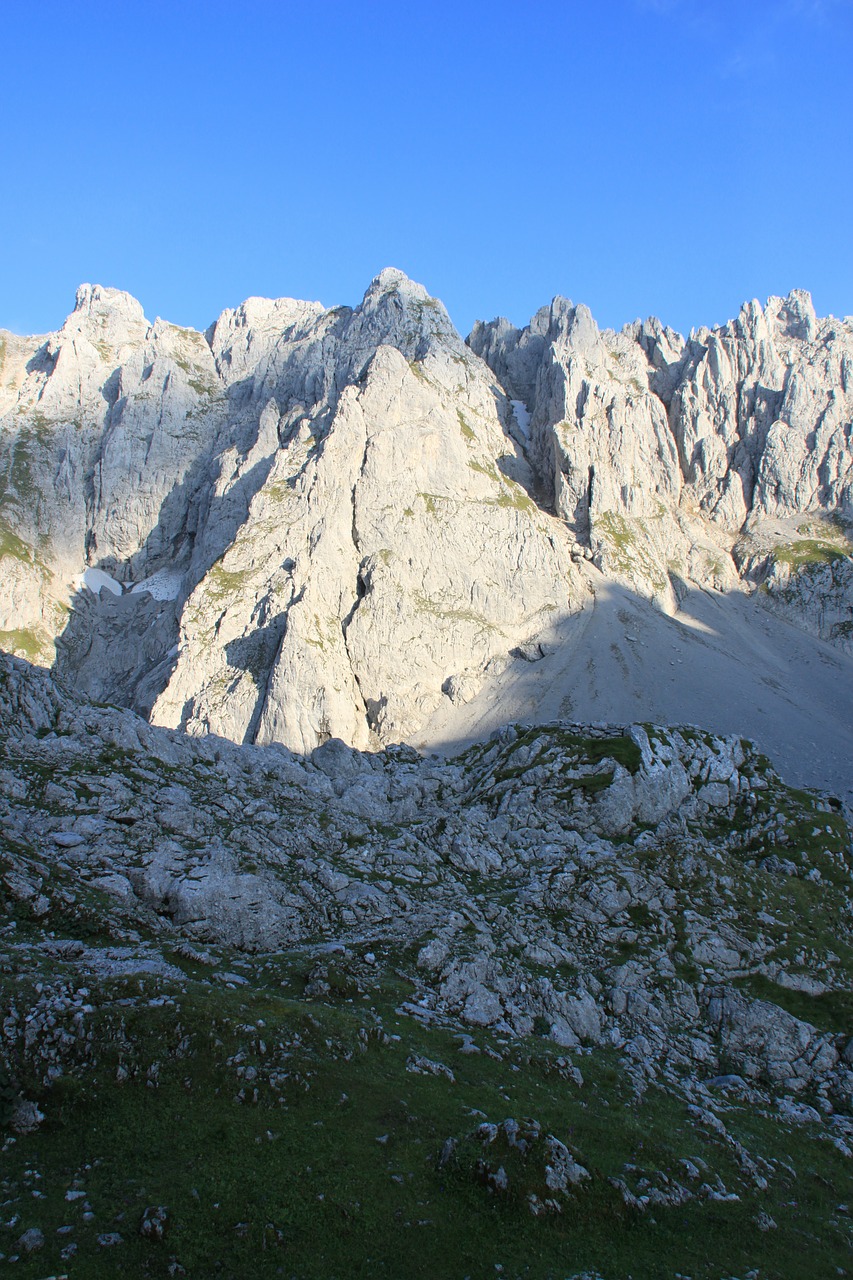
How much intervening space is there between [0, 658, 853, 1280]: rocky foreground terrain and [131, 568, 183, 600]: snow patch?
11032 centimetres

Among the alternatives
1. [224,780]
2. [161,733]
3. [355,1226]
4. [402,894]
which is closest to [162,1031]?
[355,1226]

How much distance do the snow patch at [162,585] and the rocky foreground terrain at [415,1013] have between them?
110m

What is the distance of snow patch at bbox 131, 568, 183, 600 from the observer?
15225 centimetres

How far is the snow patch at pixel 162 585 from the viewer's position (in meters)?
152

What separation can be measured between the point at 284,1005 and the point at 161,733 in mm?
24299

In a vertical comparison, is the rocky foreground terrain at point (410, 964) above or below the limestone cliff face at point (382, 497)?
below

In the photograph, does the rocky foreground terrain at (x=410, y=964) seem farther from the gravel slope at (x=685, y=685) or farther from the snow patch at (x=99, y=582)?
the snow patch at (x=99, y=582)

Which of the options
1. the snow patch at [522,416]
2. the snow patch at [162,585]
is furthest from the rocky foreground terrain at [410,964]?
the snow patch at [522,416]

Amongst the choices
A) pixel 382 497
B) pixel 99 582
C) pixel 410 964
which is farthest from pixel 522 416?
pixel 410 964

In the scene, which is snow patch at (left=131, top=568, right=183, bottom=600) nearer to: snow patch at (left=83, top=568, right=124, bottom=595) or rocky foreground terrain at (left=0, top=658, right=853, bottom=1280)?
snow patch at (left=83, top=568, right=124, bottom=595)

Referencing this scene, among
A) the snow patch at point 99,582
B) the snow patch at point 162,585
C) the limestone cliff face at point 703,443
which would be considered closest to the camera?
the snow patch at point 162,585

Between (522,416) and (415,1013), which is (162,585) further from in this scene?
(415,1013)

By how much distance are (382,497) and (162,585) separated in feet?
182

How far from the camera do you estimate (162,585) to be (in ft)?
511
